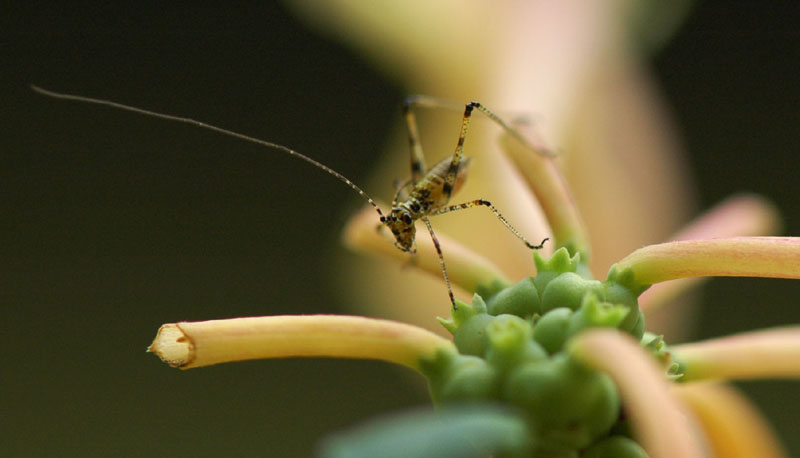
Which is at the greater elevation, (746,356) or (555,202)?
(555,202)

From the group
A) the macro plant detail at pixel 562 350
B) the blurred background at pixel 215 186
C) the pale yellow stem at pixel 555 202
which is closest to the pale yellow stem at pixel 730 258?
the macro plant detail at pixel 562 350

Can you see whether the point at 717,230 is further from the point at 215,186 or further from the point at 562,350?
the point at 215,186

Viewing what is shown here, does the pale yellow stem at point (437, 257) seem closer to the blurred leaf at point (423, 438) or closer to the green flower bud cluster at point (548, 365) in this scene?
the green flower bud cluster at point (548, 365)

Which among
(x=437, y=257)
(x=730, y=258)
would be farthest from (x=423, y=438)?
(x=437, y=257)

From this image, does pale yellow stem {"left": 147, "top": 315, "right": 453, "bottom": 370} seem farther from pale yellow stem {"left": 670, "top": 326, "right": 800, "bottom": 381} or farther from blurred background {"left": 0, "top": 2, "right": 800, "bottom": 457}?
blurred background {"left": 0, "top": 2, "right": 800, "bottom": 457}

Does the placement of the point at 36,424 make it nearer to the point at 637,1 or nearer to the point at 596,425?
the point at 637,1
